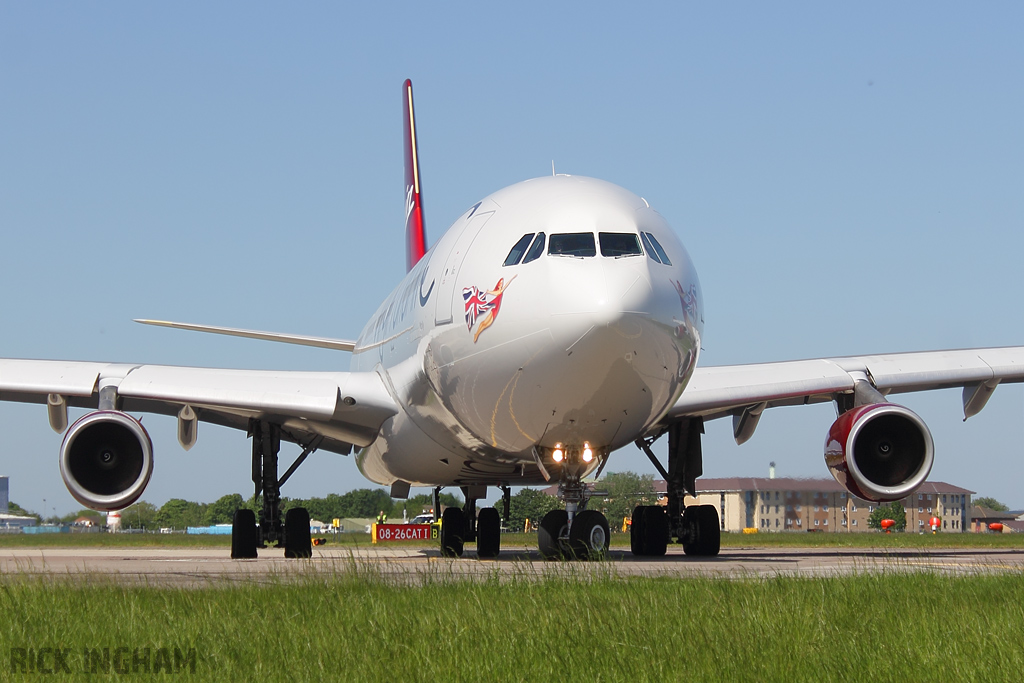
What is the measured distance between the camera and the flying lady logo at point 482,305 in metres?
11.1

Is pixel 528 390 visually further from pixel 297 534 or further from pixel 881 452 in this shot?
pixel 297 534

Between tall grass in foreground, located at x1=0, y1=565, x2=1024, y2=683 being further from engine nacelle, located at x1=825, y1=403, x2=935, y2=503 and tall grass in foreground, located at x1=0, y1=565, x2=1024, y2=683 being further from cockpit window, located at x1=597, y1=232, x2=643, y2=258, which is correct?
engine nacelle, located at x1=825, y1=403, x2=935, y2=503

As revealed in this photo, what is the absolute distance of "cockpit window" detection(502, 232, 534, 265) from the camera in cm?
1120

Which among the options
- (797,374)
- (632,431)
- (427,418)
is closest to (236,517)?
(427,418)

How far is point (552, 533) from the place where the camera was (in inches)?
487

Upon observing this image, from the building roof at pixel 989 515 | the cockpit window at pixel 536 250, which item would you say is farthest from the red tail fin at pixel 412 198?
the building roof at pixel 989 515

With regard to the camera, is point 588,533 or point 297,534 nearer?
point 588,533

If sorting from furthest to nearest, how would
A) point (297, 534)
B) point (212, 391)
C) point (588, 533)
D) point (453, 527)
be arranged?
point (453, 527) → point (297, 534) → point (212, 391) → point (588, 533)

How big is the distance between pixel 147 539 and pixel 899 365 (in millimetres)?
Answer: 23912

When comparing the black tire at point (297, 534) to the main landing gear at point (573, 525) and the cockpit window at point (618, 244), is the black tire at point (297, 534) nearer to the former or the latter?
the main landing gear at point (573, 525)

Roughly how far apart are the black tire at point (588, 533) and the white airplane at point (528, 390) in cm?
2

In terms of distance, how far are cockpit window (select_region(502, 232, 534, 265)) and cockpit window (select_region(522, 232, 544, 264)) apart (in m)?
0.09

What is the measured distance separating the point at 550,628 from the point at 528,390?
17.6 ft

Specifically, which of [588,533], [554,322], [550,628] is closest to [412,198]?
[588,533]
